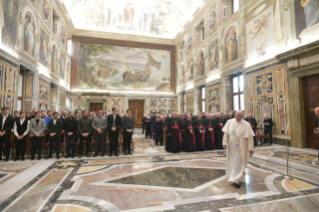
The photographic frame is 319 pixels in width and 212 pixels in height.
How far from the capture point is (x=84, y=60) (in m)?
18.9

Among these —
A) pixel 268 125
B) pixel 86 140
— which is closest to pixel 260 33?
pixel 268 125

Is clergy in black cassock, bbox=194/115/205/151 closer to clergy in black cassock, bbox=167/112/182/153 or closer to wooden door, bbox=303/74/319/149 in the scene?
clergy in black cassock, bbox=167/112/182/153

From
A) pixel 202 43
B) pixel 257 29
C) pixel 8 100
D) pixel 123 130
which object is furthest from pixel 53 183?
pixel 202 43

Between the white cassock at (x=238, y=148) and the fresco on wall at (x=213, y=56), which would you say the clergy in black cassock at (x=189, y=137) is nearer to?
the white cassock at (x=238, y=148)

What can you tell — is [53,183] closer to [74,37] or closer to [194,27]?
[194,27]

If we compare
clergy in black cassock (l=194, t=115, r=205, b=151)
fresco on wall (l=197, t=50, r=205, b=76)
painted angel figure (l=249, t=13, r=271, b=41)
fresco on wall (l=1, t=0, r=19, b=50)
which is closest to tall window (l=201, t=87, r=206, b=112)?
fresco on wall (l=197, t=50, r=205, b=76)

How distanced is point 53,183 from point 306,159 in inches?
286

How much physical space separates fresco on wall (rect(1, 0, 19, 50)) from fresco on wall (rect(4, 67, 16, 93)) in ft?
3.53

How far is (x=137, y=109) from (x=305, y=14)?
16.3 meters

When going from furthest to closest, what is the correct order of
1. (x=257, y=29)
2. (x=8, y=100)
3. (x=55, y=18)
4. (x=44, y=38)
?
(x=55, y=18) < (x=44, y=38) < (x=257, y=29) < (x=8, y=100)

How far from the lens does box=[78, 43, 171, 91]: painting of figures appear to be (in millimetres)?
19078

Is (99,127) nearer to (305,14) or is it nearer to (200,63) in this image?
(305,14)

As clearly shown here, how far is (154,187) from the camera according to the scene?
3623mm

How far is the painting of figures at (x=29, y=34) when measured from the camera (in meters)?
9.38
